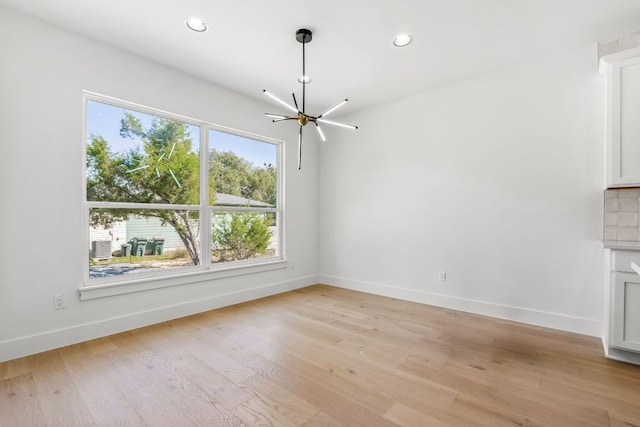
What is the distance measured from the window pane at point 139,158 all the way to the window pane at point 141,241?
0.17m

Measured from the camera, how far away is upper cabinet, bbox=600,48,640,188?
2.40m

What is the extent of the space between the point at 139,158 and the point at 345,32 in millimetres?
2408

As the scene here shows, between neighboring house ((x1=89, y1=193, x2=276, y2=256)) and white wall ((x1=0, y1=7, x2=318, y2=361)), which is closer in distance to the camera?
white wall ((x1=0, y1=7, x2=318, y2=361))

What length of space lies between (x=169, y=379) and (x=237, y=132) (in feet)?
9.75

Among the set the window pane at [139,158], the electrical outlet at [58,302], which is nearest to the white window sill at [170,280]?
the electrical outlet at [58,302]

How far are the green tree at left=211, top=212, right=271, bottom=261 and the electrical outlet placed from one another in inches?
60.2

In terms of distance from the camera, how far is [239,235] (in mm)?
4113

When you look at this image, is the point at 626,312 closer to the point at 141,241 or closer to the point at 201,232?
the point at 201,232

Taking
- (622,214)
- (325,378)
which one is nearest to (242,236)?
(325,378)

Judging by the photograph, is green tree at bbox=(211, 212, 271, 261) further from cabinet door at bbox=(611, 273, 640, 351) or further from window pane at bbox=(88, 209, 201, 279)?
cabinet door at bbox=(611, 273, 640, 351)

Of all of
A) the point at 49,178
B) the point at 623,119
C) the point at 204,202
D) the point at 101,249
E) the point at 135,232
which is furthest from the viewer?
the point at 204,202

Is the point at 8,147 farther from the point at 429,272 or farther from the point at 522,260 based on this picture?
the point at 522,260

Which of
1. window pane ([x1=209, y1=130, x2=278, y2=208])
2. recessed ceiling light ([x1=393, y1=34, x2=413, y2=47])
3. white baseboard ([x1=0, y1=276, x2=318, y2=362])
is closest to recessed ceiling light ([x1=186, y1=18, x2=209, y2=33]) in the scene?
window pane ([x1=209, y1=130, x2=278, y2=208])

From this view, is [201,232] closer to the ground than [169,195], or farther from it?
closer to the ground
